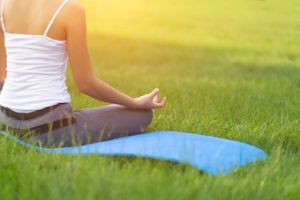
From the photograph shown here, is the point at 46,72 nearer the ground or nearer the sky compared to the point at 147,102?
nearer the sky

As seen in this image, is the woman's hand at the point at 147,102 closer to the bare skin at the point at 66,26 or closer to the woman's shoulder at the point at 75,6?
the bare skin at the point at 66,26

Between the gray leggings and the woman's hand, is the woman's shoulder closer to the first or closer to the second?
the gray leggings

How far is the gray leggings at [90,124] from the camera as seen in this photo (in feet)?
11.9

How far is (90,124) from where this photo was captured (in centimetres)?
373

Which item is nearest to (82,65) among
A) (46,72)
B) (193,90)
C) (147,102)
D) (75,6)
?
(46,72)

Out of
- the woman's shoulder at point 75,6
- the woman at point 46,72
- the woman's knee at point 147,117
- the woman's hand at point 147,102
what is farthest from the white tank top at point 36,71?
the woman's knee at point 147,117

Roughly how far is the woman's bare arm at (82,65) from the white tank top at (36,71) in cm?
8

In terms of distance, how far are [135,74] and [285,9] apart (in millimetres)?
7522

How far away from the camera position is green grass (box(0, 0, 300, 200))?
8.84 feet

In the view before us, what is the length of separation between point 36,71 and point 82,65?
9.9 inches

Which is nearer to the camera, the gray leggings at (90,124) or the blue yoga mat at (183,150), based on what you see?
the blue yoga mat at (183,150)

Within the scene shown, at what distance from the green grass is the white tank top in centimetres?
27

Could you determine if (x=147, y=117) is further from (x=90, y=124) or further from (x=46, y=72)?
(x=46, y=72)

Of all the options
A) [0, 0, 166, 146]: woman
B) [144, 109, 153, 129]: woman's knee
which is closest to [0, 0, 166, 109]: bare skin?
[0, 0, 166, 146]: woman
